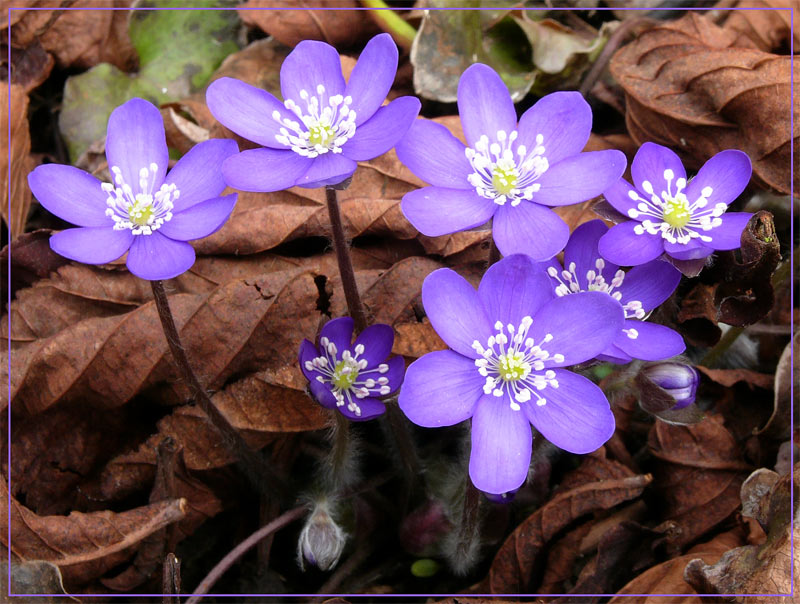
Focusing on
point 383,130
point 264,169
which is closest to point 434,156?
point 383,130

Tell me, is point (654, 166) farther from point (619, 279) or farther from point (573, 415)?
point (573, 415)

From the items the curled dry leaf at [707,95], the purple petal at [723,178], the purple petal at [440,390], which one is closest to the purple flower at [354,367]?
the purple petal at [440,390]

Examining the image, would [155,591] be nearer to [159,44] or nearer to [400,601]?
[400,601]

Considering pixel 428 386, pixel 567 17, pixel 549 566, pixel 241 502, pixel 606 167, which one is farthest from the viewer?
pixel 567 17

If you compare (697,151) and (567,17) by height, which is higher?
(567,17)

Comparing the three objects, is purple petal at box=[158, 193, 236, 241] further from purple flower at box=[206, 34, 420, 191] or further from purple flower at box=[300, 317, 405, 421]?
purple flower at box=[300, 317, 405, 421]

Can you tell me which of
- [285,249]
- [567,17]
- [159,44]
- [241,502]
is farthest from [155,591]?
[567,17]

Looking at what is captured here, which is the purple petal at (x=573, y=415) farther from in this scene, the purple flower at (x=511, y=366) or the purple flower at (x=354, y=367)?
the purple flower at (x=354, y=367)
